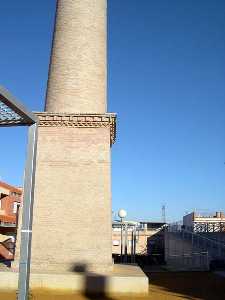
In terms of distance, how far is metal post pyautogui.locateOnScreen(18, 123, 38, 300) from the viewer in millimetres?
6434

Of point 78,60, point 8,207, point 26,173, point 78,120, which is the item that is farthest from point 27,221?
point 8,207

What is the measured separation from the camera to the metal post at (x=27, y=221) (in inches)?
253

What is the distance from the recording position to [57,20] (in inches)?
595

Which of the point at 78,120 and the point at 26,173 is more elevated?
the point at 78,120

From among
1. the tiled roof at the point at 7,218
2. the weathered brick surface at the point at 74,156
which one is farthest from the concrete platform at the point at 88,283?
the tiled roof at the point at 7,218

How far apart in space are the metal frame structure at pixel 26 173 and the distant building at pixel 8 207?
28.4 m

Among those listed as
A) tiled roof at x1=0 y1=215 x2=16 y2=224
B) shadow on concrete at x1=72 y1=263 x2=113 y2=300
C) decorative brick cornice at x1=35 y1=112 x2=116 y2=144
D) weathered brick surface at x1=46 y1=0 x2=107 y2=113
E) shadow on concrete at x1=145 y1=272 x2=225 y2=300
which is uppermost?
weathered brick surface at x1=46 y1=0 x2=107 y2=113

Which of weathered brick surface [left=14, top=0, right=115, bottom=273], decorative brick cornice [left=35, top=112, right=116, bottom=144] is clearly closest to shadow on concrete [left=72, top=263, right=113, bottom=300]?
weathered brick surface [left=14, top=0, right=115, bottom=273]

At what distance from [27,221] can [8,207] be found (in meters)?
32.8

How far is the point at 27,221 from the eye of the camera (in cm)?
659

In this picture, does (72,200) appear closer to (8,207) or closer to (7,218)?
(7,218)

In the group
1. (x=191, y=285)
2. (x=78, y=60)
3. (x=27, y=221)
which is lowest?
(x=191, y=285)

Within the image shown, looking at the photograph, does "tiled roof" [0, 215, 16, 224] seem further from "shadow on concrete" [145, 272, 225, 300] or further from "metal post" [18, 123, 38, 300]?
"metal post" [18, 123, 38, 300]

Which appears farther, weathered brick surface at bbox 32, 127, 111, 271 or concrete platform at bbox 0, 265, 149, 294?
weathered brick surface at bbox 32, 127, 111, 271
